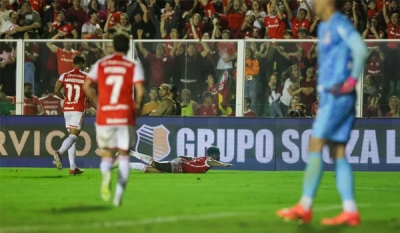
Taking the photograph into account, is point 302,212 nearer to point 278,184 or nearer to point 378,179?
point 278,184

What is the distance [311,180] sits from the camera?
1002 centimetres

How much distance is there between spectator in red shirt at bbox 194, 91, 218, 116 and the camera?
22594mm

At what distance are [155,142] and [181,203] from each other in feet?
33.1

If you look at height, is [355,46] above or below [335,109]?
above

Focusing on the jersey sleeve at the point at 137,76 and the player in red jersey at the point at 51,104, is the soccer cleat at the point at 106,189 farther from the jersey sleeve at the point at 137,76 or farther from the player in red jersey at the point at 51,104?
the player in red jersey at the point at 51,104

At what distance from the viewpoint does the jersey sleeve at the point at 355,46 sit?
978cm

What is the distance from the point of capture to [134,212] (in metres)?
11.2

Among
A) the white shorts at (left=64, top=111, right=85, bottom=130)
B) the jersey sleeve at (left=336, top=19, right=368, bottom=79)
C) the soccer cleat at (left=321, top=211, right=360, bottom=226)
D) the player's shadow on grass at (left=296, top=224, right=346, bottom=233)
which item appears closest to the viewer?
the player's shadow on grass at (left=296, top=224, right=346, bottom=233)

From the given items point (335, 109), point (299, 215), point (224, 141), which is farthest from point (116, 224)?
point (224, 141)

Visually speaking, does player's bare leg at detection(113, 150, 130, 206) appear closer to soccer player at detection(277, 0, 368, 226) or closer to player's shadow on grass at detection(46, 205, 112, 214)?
player's shadow on grass at detection(46, 205, 112, 214)

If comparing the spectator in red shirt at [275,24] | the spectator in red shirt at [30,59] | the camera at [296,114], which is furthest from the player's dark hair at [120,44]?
the spectator in red shirt at [275,24]

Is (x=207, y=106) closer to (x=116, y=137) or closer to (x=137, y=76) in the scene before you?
(x=116, y=137)

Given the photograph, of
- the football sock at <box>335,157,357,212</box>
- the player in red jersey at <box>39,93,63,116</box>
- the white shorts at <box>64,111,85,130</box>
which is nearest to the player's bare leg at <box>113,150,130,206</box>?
the football sock at <box>335,157,357,212</box>

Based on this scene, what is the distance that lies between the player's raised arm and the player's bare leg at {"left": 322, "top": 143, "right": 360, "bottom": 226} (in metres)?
0.64
